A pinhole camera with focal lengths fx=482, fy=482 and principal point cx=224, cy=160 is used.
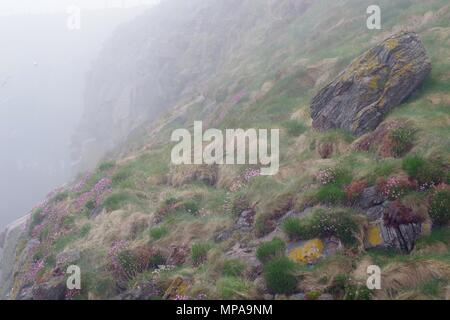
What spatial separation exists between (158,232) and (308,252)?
15.1 feet

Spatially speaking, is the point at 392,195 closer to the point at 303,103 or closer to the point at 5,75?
the point at 303,103

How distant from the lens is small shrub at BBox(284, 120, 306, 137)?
54.2ft

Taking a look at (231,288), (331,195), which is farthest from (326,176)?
(231,288)

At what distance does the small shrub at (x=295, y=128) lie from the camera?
16.5 meters

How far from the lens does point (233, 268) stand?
32.8ft

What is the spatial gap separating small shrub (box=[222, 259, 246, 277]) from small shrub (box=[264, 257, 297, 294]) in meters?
0.69

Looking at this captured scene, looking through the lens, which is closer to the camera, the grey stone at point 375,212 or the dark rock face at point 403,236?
the dark rock face at point 403,236

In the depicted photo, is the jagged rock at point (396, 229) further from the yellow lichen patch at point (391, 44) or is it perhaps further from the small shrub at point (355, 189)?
the yellow lichen patch at point (391, 44)

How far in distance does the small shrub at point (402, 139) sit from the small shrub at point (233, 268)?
4.74 m

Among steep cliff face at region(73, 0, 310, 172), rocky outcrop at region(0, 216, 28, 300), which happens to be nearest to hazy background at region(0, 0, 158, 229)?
steep cliff face at region(73, 0, 310, 172)

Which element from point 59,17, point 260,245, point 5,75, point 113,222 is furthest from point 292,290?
point 59,17

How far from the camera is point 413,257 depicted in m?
8.62

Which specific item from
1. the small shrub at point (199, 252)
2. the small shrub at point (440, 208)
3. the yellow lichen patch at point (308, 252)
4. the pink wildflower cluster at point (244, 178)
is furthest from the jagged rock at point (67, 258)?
the small shrub at point (440, 208)

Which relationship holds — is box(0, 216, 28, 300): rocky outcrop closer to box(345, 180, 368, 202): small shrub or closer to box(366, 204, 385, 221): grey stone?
box(345, 180, 368, 202): small shrub
